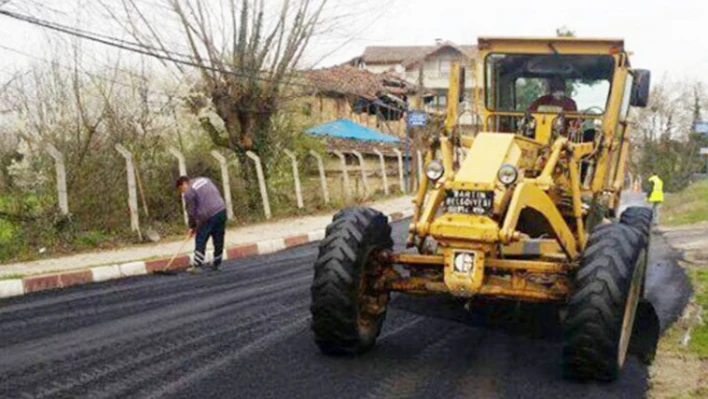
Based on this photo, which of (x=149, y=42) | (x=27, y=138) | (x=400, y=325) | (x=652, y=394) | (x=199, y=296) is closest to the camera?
(x=652, y=394)

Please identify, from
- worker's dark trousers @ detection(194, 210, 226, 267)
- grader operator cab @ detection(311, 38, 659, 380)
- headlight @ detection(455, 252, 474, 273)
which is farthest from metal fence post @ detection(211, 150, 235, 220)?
headlight @ detection(455, 252, 474, 273)

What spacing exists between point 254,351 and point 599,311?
2725 mm

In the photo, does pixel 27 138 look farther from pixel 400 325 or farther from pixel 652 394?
pixel 652 394

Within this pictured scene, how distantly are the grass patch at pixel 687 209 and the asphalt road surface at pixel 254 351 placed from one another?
1777cm

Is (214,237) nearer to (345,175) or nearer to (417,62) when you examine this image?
(345,175)

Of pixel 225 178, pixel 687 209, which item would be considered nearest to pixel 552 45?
pixel 225 178

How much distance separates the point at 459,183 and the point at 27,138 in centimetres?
1172

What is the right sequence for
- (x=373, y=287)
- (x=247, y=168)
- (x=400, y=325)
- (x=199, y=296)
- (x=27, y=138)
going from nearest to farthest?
(x=373, y=287) < (x=400, y=325) < (x=199, y=296) < (x=27, y=138) < (x=247, y=168)

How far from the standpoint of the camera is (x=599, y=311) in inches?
237

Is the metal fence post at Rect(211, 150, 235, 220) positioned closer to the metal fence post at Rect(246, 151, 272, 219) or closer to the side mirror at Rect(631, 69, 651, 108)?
the metal fence post at Rect(246, 151, 272, 219)

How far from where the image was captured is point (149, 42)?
2059 cm

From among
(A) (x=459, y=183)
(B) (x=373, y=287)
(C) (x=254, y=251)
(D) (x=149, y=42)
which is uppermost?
(D) (x=149, y=42)

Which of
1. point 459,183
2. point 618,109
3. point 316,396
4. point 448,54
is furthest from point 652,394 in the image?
point 448,54

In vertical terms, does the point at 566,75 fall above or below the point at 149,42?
below
